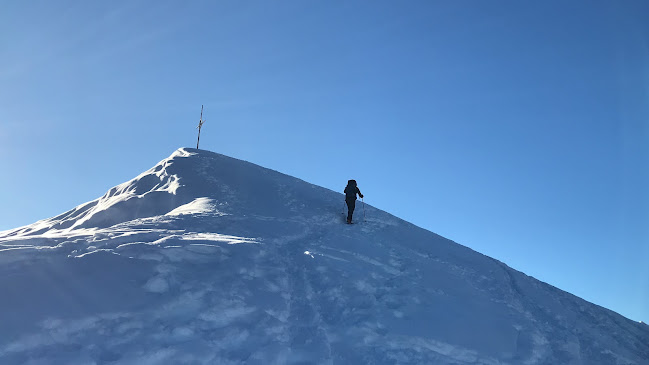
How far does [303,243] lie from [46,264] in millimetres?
6543

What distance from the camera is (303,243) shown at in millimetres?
13727

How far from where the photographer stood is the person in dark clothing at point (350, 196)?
17375mm

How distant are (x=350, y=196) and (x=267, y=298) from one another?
834 centimetres

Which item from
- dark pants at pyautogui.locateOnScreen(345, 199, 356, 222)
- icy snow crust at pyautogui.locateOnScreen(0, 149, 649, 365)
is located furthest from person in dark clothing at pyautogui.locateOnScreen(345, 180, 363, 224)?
icy snow crust at pyautogui.locateOnScreen(0, 149, 649, 365)

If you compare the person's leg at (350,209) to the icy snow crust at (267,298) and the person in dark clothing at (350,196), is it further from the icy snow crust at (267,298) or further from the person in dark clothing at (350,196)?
the icy snow crust at (267,298)

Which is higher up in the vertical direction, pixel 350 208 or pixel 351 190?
pixel 351 190

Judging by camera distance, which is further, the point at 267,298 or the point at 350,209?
the point at 350,209

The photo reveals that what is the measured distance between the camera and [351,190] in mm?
17984

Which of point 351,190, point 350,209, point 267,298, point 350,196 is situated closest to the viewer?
point 267,298

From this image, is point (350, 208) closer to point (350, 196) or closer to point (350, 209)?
point (350, 209)

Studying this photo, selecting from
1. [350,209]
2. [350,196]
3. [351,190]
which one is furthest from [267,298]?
[351,190]

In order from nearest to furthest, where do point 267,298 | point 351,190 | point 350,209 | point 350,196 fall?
point 267,298 < point 350,209 < point 350,196 < point 351,190

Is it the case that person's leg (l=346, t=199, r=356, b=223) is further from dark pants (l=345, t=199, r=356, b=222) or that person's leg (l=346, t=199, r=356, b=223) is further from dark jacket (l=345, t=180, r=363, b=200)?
dark jacket (l=345, t=180, r=363, b=200)

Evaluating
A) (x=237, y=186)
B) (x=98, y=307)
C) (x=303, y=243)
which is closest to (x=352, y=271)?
(x=303, y=243)
